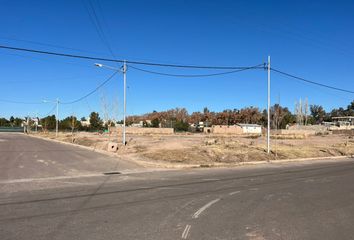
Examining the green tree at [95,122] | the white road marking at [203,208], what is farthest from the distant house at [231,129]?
the white road marking at [203,208]

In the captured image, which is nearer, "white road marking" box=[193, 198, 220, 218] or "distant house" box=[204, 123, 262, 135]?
"white road marking" box=[193, 198, 220, 218]

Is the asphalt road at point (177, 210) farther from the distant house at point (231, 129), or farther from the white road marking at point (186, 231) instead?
the distant house at point (231, 129)

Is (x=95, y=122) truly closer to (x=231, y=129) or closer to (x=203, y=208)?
(x=231, y=129)

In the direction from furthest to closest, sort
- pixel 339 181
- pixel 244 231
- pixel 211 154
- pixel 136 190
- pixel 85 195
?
pixel 211 154
pixel 339 181
pixel 136 190
pixel 85 195
pixel 244 231

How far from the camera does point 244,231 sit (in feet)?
24.4

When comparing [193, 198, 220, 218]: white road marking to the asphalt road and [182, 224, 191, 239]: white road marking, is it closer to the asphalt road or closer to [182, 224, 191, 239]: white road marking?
the asphalt road

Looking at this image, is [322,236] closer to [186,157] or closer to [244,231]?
[244,231]

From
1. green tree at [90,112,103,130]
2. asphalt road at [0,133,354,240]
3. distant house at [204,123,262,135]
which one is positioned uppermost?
green tree at [90,112,103,130]

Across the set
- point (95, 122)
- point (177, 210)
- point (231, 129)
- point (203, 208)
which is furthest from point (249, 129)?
point (177, 210)

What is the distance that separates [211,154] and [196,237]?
2167cm

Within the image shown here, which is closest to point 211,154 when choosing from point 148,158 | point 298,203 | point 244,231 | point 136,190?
point 148,158

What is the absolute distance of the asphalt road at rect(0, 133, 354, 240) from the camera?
24.0 feet

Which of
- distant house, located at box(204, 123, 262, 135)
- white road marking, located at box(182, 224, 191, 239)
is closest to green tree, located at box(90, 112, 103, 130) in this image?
distant house, located at box(204, 123, 262, 135)

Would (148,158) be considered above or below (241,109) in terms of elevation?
below
